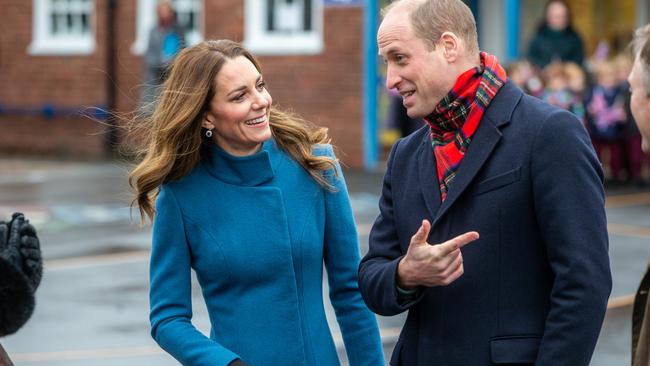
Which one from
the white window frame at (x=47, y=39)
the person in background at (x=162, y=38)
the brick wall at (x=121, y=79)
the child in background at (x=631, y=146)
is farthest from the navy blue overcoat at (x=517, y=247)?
the white window frame at (x=47, y=39)

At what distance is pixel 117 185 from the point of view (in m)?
17.3

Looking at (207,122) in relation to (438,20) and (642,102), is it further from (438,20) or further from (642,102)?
(642,102)

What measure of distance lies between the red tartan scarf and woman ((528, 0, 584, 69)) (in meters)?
13.1

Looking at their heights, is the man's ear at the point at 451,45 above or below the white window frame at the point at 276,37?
above

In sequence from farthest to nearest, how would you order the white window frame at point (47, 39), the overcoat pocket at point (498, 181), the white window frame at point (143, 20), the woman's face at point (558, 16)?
the white window frame at point (47, 39), the white window frame at point (143, 20), the woman's face at point (558, 16), the overcoat pocket at point (498, 181)

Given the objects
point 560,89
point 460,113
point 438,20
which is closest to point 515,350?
point 460,113

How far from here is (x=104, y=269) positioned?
10625 mm

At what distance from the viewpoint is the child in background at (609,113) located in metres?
16.2

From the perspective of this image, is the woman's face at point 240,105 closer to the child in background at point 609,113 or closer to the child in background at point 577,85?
the child in background at point 577,85

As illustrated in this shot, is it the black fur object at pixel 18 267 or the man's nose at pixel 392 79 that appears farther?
the man's nose at pixel 392 79

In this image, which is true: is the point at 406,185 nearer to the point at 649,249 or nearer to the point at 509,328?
the point at 509,328

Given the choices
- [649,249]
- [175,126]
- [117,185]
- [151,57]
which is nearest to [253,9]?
[151,57]

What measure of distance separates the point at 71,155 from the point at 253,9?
4.69 meters

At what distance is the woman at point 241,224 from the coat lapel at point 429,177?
51 centimetres
